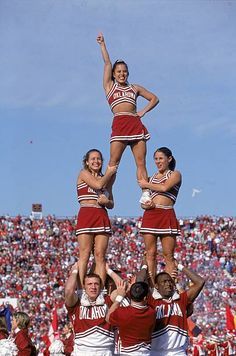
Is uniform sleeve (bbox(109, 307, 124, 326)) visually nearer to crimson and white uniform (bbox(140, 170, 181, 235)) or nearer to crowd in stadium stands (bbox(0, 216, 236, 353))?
crimson and white uniform (bbox(140, 170, 181, 235))

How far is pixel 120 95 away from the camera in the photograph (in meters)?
9.84

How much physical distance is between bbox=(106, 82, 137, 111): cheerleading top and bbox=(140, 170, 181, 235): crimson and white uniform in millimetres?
1104

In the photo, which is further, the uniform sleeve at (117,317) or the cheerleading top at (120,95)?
the cheerleading top at (120,95)

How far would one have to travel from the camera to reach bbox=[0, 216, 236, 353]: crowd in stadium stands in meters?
30.3

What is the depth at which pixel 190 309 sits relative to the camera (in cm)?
833

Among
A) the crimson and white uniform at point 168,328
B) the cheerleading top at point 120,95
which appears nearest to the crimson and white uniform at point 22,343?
the crimson and white uniform at point 168,328

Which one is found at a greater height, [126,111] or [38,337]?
[126,111]

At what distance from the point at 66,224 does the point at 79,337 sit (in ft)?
103

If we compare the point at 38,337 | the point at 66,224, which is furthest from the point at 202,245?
the point at 38,337

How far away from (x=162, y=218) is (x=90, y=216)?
33.3 inches

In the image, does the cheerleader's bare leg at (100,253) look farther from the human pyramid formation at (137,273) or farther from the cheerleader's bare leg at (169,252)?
the cheerleader's bare leg at (169,252)

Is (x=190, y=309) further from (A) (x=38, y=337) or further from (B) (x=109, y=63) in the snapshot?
(A) (x=38, y=337)

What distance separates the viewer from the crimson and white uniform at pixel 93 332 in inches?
315

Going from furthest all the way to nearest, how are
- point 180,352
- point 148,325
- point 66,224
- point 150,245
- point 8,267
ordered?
point 66,224 < point 8,267 < point 150,245 < point 180,352 < point 148,325
